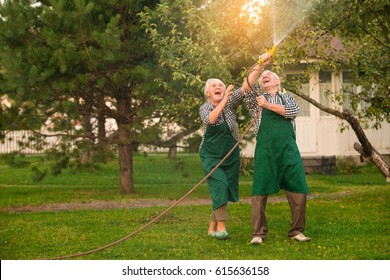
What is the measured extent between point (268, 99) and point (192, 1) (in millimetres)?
4149

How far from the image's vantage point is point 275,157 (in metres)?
8.12

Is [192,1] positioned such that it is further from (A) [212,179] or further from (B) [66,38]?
(A) [212,179]

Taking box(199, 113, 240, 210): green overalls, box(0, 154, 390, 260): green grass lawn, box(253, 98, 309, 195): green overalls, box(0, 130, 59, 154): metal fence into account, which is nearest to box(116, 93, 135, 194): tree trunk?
box(0, 154, 390, 260): green grass lawn

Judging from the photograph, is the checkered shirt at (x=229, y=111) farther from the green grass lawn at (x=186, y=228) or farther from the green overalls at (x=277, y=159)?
the green grass lawn at (x=186, y=228)

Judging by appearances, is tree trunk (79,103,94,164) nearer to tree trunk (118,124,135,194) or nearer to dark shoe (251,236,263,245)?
tree trunk (118,124,135,194)

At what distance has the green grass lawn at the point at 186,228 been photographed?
7.83m

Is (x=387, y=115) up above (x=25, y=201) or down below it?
above

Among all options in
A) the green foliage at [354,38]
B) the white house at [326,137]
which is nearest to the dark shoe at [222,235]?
the green foliage at [354,38]

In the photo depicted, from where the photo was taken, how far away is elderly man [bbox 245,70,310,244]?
810 cm

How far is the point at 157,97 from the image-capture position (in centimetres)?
1284

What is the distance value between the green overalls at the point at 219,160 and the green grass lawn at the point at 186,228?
0.51 m
